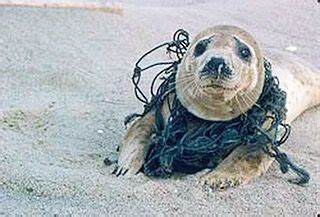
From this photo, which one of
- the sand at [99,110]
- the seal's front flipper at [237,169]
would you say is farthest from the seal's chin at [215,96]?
the sand at [99,110]

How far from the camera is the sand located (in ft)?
9.90

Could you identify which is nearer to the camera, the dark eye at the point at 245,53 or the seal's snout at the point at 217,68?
the seal's snout at the point at 217,68

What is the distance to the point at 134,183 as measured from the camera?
3.17 metres

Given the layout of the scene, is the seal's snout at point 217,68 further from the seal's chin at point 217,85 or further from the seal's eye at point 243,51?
the seal's eye at point 243,51

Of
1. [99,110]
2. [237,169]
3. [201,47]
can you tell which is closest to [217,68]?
[201,47]

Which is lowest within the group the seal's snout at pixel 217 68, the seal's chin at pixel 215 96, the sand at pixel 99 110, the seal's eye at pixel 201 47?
the sand at pixel 99 110

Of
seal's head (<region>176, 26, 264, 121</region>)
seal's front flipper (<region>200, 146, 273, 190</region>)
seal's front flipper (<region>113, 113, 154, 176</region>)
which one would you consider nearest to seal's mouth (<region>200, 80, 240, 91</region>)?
seal's head (<region>176, 26, 264, 121</region>)

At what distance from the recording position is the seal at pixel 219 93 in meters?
3.19

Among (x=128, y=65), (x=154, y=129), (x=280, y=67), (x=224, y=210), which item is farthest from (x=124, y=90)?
(x=224, y=210)

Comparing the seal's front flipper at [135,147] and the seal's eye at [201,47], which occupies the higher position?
the seal's eye at [201,47]

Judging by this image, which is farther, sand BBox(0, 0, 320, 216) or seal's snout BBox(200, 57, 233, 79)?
seal's snout BBox(200, 57, 233, 79)

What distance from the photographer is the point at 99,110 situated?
431cm

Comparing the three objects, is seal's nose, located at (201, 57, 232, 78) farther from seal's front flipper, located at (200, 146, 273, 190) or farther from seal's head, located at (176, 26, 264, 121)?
seal's front flipper, located at (200, 146, 273, 190)

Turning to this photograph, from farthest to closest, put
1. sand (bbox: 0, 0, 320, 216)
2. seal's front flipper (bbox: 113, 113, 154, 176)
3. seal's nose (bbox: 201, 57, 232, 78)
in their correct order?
seal's front flipper (bbox: 113, 113, 154, 176) → seal's nose (bbox: 201, 57, 232, 78) → sand (bbox: 0, 0, 320, 216)
